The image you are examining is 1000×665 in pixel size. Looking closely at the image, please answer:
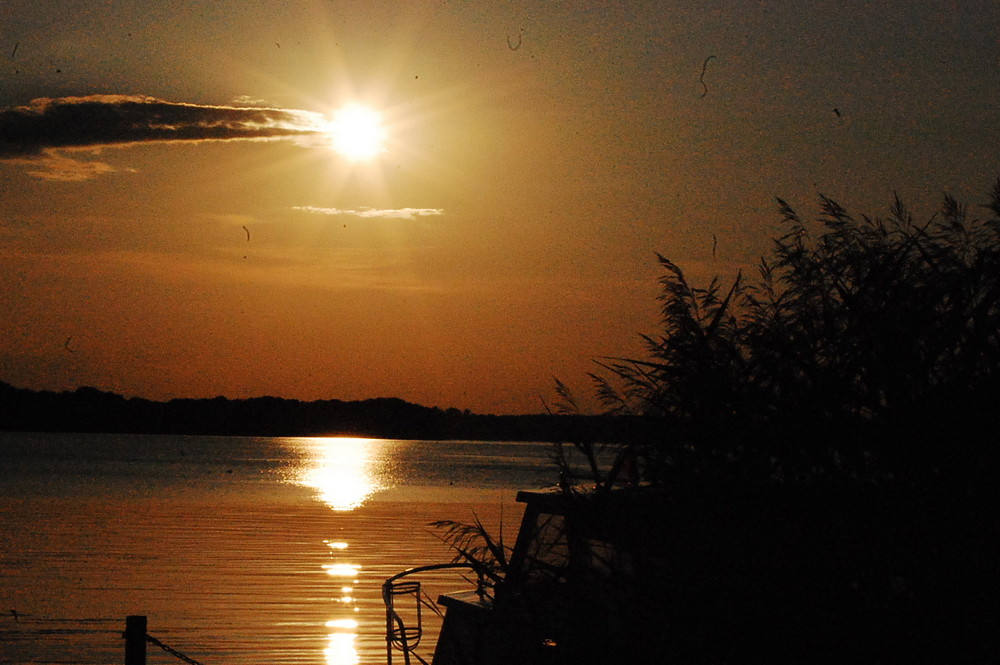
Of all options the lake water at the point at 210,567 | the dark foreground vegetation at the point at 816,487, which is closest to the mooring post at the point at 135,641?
the lake water at the point at 210,567

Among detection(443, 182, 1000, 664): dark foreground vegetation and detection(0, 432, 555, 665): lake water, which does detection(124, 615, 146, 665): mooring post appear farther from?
detection(443, 182, 1000, 664): dark foreground vegetation

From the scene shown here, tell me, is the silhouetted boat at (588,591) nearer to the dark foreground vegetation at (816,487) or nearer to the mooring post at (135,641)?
the dark foreground vegetation at (816,487)

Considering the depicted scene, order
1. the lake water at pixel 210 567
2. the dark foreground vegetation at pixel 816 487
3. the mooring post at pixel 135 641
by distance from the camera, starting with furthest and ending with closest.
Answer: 1. the lake water at pixel 210 567
2. the mooring post at pixel 135 641
3. the dark foreground vegetation at pixel 816 487

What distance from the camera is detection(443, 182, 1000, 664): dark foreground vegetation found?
5188 mm

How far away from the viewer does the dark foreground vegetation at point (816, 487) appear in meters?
5.19

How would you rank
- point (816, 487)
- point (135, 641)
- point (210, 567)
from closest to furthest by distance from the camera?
point (816, 487)
point (135, 641)
point (210, 567)

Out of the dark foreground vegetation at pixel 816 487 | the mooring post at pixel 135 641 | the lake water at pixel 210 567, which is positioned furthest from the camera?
the lake water at pixel 210 567

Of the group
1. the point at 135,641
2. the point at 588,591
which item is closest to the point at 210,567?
the point at 135,641

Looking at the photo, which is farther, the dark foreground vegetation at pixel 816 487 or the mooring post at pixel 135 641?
the mooring post at pixel 135 641

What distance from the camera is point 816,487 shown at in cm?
545

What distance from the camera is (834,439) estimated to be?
554cm

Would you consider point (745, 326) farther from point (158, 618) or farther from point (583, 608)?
point (158, 618)

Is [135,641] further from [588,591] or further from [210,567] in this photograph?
[210,567]

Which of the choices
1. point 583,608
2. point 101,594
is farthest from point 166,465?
point 583,608
